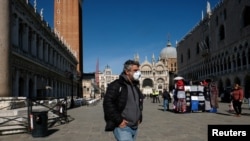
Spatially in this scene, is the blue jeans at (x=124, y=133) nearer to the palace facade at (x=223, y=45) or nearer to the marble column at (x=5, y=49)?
the marble column at (x=5, y=49)

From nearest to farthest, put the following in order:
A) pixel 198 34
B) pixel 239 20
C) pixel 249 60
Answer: pixel 249 60, pixel 239 20, pixel 198 34

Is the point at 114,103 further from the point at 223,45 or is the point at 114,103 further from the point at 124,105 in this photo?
the point at 223,45

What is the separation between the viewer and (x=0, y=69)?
13.5 m

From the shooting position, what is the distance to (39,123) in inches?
444

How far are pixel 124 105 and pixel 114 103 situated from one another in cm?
17

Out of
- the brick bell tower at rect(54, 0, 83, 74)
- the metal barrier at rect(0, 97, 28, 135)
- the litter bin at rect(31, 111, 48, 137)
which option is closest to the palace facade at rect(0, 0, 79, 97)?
the metal barrier at rect(0, 97, 28, 135)

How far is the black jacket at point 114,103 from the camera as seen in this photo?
17.1 feet

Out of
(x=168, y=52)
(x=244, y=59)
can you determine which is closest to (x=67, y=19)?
(x=244, y=59)

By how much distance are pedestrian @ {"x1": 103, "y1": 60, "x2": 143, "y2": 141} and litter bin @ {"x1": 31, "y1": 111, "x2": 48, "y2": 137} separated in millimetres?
6377

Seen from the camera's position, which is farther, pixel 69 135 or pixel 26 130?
pixel 26 130

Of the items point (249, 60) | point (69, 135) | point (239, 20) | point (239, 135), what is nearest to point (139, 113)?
point (239, 135)

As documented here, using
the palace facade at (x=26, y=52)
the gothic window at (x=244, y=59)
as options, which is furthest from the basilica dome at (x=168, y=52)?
the palace facade at (x=26, y=52)

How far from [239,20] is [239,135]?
51.7 metres

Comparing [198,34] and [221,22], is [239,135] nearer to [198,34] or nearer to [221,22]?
[221,22]
